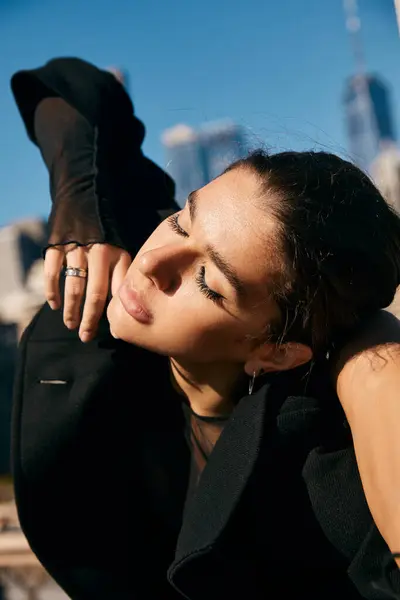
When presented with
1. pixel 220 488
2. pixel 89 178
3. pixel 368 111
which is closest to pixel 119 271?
pixel 89 178

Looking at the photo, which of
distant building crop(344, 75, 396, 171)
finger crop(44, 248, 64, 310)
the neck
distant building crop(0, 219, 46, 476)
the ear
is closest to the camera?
the ear

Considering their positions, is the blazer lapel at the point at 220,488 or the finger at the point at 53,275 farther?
the finger at the point at 53,275

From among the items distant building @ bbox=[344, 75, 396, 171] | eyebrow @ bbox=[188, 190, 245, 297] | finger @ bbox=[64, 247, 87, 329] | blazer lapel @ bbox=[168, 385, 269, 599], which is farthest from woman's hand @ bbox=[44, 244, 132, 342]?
distant building @ bbox=[344, 75, 396, 171]

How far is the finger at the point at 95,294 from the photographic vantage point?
1.62m

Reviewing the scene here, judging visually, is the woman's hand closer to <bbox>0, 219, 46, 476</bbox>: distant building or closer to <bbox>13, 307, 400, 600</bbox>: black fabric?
<bbox>13, 307, 400, 600</bbox>: black fabric

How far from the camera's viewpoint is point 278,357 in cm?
149

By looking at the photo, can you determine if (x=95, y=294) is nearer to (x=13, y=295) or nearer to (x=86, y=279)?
(x=86, y=279)

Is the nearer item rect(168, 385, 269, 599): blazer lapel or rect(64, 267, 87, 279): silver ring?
rect(168, 385, 269, 599): blazer lapel

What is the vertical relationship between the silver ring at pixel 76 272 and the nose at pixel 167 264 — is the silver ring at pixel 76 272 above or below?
below

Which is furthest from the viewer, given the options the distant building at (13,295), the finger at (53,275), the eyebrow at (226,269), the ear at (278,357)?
the distant building at (13,295)

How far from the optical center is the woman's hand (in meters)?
1.63

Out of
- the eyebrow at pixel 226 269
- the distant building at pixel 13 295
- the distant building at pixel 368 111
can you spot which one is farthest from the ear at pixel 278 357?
the distant building at pixel 368 111

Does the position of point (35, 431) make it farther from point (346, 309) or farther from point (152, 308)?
point (346, 309)

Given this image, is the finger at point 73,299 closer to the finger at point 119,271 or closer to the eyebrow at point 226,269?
the finger at point 119,271
